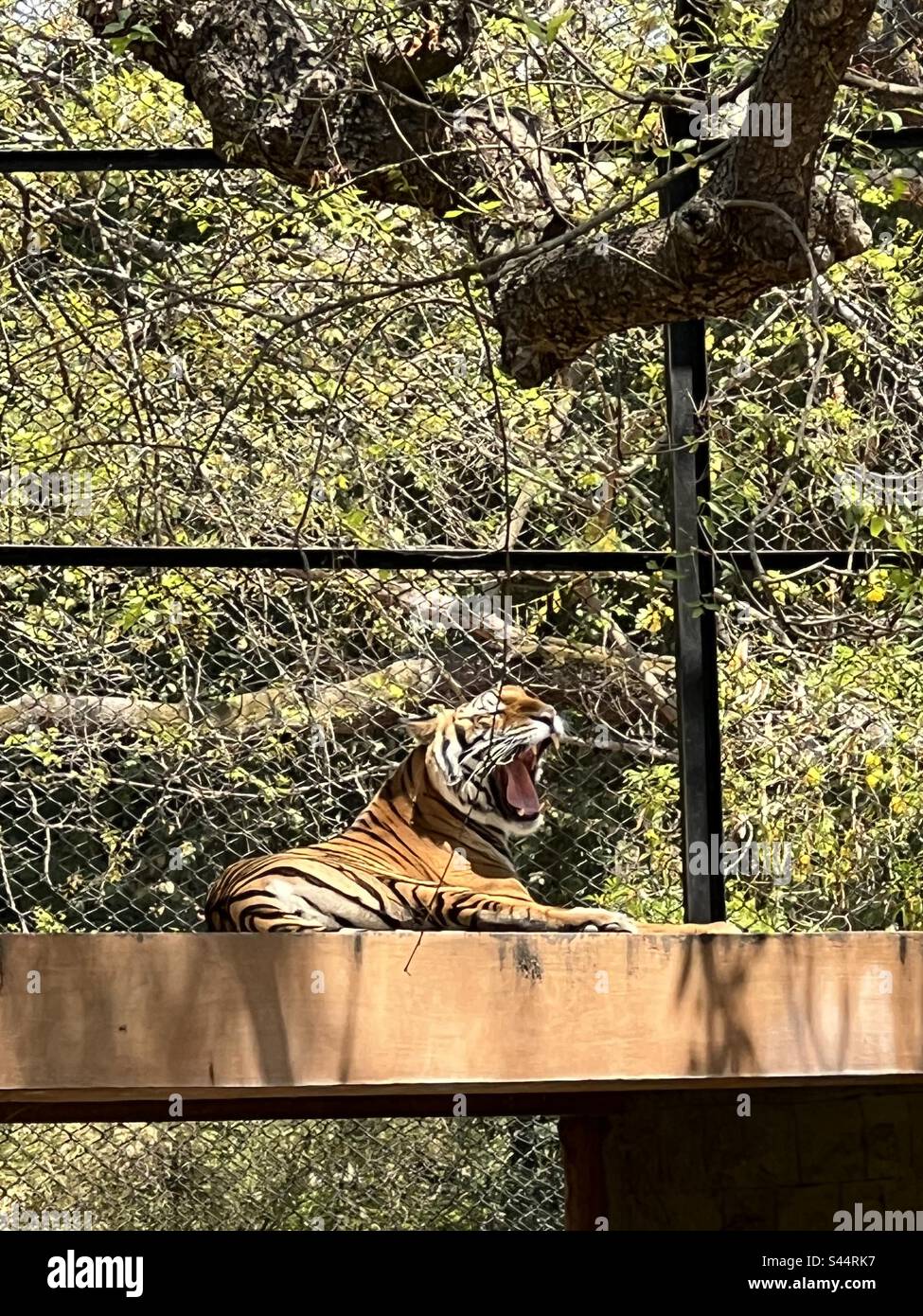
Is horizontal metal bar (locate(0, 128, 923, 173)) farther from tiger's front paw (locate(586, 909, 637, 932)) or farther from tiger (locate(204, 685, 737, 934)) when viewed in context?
tiger's front paw (locate(586, 909, 637, 932))

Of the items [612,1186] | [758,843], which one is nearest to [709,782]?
[612,1186]

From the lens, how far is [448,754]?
4016 millimetres

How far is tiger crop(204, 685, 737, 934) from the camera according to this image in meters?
3.46

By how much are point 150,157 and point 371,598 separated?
1.23 metres

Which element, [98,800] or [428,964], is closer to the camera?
[428,964]

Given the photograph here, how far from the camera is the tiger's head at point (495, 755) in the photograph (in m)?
3.92

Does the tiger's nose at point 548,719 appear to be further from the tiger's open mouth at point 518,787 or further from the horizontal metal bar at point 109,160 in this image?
the horizontal metal bar at point 109,160

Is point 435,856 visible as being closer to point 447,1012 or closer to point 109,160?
point 447,1012

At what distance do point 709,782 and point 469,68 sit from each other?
1.59m

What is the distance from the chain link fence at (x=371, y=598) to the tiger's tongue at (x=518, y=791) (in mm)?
414

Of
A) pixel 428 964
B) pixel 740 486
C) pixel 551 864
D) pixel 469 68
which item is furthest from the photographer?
pixel 551 864

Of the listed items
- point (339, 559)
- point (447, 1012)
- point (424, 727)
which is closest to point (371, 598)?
point (424, 727)

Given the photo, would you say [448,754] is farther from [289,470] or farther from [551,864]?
[551,864]

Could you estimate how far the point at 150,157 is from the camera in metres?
4.12
